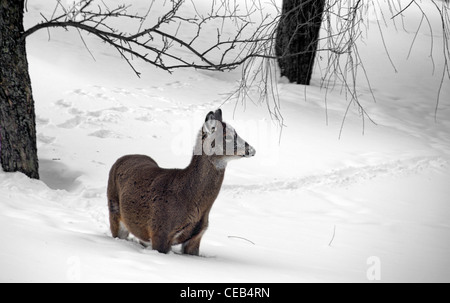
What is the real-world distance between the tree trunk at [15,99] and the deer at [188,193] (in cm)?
220

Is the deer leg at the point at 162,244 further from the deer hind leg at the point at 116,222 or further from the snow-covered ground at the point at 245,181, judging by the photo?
the deer hind leg at the point at 116,222

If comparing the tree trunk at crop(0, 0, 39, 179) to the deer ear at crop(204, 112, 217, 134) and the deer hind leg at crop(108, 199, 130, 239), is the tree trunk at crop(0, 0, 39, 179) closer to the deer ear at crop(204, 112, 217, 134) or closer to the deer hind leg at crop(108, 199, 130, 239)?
the deer hind leg at crop(108, 199, 130, 239)

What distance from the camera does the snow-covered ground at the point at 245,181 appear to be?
3684 millimetres

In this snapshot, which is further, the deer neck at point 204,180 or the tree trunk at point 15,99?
the tree trunk at point 15,99

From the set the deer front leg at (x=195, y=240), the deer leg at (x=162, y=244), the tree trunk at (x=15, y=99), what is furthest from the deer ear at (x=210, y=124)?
the tree trunk at (x=15, y=99)

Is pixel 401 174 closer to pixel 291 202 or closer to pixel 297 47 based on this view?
pixel 291 202

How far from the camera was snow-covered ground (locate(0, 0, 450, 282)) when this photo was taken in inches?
145

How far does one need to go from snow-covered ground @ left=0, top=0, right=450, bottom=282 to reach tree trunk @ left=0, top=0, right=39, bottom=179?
0.25 meters

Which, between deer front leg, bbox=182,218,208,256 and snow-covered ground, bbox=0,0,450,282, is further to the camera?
deer front leg, bbox=182,218,208,256

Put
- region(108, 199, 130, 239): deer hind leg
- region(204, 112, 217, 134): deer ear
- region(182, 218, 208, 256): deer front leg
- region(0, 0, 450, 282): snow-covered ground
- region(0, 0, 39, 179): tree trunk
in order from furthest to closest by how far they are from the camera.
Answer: region(0, 0, 39, 179): tree trunk → region(108, 199, 130, 239): deer hind leg → region(182, 218, 208, 256): deer front leg → region(204, 112, 217, 134): deer ear → region(0, 0, 450, 282): snow-covered ground

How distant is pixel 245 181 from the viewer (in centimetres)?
693

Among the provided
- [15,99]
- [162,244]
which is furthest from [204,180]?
[15,99]

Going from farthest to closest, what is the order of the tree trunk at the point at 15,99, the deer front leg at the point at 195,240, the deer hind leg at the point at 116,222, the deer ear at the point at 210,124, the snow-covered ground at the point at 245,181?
1. the tree trunk at the point at 15,99
2. the deer hind leg at the point at 116,222
3. the deer front leg at the point at 195,240
4. the deer ear at the point at 210,124
5. the snow-covered ground at the point at 245,181

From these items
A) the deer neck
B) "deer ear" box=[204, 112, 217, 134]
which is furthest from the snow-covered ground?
"deer ear" box=[204, 112, 217, 134]
